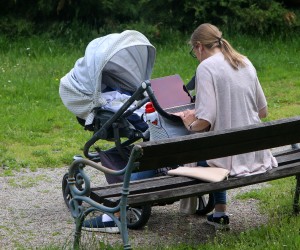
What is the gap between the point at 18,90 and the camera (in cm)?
1152

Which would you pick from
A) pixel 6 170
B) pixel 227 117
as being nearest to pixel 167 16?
pixel 6 170

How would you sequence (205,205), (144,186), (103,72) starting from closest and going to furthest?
(144,186) < (205,205) < (103,72)

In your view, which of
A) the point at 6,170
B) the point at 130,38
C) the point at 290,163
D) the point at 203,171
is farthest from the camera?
the point at 6,170

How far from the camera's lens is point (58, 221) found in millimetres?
6770

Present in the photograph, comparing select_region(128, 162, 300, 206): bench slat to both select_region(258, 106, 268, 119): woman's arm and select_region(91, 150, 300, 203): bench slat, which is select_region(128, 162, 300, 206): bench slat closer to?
select_region(91, 150, 300, 203): bench slat

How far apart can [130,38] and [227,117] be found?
1.68 metres

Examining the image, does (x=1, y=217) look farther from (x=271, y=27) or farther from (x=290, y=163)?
(x=271, y=27)

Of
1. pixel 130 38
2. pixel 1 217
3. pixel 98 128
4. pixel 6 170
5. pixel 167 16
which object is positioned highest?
pixel 130 38

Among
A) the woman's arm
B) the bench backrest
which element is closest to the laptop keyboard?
the woman's arm

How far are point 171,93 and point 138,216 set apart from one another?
99cm

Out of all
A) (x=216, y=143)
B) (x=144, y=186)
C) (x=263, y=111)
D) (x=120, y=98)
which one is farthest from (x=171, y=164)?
(x=120, y=98)

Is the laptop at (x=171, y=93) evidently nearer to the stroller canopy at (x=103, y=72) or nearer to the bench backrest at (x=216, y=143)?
the stroller canopy at (x=103, y=72)

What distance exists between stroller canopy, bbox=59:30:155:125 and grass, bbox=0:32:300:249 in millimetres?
1245

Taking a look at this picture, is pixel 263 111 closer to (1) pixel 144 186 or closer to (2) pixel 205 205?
(2) pixel 205 205
